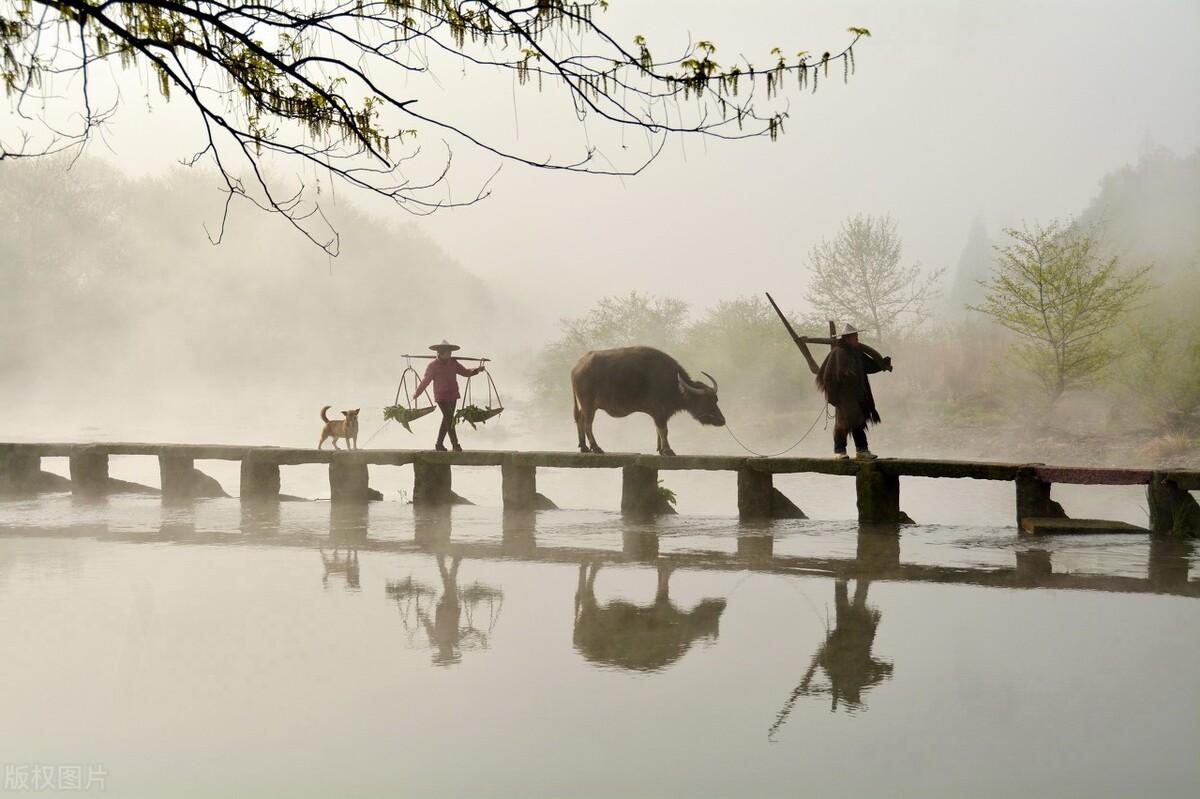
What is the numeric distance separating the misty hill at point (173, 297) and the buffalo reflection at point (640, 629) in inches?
1809

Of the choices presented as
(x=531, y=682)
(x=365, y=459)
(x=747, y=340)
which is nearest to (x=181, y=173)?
(x=747, y=340)

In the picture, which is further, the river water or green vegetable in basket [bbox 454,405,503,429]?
green vegetable in basket [bbox 454,405,503,429]

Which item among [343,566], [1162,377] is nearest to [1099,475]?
[343,566]

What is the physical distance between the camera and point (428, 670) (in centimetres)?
611

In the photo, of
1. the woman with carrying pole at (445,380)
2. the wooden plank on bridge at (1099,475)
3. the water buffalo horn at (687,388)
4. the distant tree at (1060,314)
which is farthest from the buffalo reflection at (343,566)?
the distant tree at (1060,314)

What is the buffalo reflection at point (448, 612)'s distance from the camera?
6645mm

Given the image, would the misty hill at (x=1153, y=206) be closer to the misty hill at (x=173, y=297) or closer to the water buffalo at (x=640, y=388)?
the misty hill at (x=173, y=297)

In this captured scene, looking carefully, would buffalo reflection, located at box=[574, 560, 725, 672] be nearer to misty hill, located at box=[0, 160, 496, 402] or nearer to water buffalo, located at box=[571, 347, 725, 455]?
water buffalo, located at box=[571, 347, 725, 455]

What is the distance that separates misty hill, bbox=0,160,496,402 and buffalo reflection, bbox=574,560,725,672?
151 ft

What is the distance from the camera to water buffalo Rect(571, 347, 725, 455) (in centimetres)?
1463

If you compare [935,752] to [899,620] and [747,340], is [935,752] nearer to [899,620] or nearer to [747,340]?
[899,620]

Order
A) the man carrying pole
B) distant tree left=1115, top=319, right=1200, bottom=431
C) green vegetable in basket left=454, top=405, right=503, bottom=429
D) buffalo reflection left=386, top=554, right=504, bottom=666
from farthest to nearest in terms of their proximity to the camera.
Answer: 1. distant tree left=1115, top=319, right=1200, bottom=431
2. green vegetable in basket left=454, top=405, right=503, bottom=429
3. the man carrying pole
4. buffalo reflection left=386, top=554, right=504, bottom=666

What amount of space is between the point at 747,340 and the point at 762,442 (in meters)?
4.43

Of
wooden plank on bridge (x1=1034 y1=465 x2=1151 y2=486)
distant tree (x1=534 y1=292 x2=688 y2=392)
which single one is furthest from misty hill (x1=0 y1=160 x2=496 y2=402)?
wooden plank on bridge (x1=1034 y1=465 x2=1151 y2=486)
